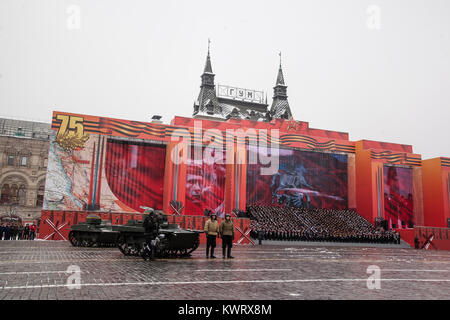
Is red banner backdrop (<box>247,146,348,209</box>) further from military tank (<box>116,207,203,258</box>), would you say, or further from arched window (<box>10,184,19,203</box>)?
arched window (<box>10,184,19,203</box>)

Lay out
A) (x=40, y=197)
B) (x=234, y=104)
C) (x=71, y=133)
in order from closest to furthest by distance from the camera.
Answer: (x=71, y=133), (x=40, y=197), (x=234, y=104)

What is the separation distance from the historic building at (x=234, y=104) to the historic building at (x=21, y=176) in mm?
26229

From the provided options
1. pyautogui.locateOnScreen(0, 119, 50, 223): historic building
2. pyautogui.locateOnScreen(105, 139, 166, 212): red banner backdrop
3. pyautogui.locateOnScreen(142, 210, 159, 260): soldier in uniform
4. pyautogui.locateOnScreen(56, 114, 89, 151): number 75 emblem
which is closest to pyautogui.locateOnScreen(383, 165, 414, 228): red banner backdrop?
pyautogui.locateOnScreen(105, 139, 166, 212): red banner backdrop

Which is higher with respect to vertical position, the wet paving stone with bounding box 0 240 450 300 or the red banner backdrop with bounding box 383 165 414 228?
the red banner backdrop with bounding box 383 165 414 228

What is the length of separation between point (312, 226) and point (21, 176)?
3445cm

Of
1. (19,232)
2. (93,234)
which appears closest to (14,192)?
(19,232)

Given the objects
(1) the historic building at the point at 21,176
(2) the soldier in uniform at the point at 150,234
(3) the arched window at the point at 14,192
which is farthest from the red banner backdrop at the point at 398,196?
(3) the arched window at the point at 14,192

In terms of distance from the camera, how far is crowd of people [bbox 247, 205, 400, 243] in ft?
→ 101

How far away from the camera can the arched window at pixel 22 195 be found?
46.5m

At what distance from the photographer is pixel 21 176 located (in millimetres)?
47312

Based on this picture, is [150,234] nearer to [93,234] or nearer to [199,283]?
[199,283]

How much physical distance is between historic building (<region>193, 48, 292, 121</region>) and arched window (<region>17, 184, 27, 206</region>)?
2891 cm

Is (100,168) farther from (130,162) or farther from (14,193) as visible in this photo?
(14,193)
